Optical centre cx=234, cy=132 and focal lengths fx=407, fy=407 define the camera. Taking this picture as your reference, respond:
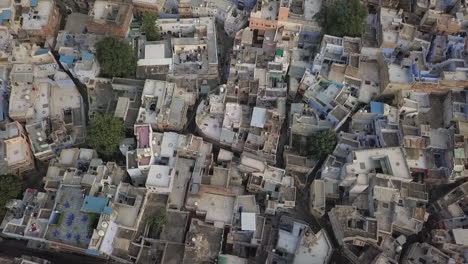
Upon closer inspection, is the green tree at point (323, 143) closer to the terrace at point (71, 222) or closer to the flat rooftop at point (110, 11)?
the terrace at point (71, 222)

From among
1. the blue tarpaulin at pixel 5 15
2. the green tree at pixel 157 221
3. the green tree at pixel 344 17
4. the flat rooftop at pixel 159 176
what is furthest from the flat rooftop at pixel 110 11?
the green tree at pixel 344 17

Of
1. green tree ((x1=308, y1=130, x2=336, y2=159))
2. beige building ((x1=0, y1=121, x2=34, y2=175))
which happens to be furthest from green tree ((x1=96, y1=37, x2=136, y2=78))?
green tree ((x1=308, y1=130, x2=336, y2=159))

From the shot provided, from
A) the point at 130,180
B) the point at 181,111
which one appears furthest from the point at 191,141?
the point at 130,180

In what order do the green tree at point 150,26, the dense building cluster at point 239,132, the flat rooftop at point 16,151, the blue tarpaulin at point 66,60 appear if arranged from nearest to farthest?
the dense building cluster at point 239,132
the flat rooftop at point 16,151
the blue tarpaulin at point 66,60
the green tree at point 150,26

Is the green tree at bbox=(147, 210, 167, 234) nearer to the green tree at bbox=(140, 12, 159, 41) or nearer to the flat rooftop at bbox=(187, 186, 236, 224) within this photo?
the flat rooftop at bbox=(187, 186, 236, 224)

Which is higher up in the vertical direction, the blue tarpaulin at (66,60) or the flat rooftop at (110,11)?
the flat rooftop at (110,11)
